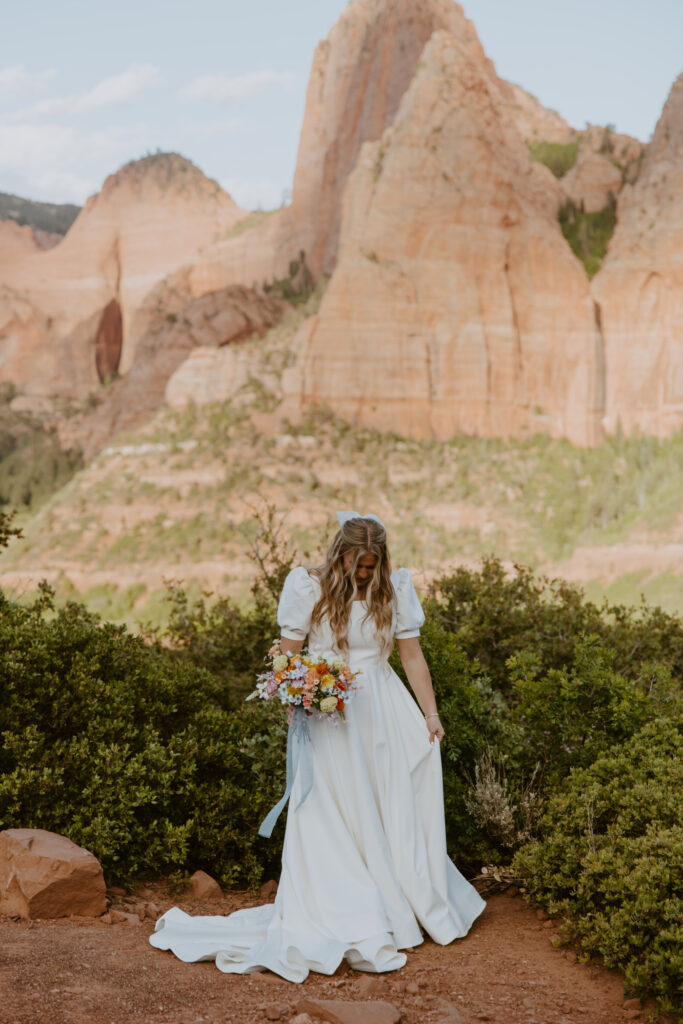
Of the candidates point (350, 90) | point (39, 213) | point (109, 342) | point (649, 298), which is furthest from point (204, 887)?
point (39, 213)

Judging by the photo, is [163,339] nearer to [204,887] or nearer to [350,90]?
[350,90]

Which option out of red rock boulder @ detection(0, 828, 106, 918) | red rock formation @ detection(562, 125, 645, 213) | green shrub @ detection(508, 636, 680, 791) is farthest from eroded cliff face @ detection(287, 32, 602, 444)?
red rock boulder @ detection(0, 828, 106, 918)

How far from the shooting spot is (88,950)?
468 cm

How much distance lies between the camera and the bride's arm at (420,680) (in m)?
5.42

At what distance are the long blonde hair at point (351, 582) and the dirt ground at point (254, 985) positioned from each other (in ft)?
5.51

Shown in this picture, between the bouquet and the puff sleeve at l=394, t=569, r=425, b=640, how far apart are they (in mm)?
387

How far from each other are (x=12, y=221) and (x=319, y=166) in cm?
2909

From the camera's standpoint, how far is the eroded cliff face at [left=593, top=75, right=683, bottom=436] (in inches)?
1972

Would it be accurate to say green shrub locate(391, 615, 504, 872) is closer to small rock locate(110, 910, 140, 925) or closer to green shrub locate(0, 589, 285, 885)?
green shrub locate(0, 589, 285, 885)

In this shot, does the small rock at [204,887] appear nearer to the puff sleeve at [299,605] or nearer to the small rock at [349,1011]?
the puff sleeve at [299,605]

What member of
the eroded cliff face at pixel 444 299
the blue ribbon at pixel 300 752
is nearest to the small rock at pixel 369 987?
the blue ribbon at pixel 300 752

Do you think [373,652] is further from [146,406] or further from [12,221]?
[12,221]

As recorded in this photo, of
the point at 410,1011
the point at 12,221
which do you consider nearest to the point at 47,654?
the point at 410,1011

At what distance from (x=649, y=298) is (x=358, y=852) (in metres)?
50.7
